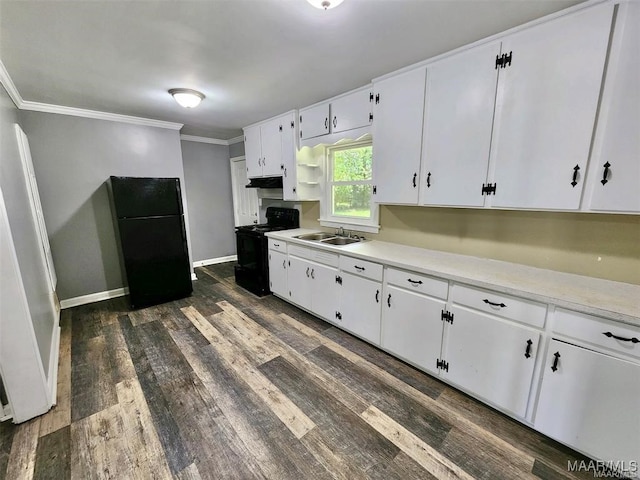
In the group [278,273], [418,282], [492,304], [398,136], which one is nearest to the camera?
[492,304]

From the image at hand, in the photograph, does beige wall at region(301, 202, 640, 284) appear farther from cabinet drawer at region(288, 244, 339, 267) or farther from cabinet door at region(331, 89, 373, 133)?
cabinet door at region(331, 89, 373, 133)

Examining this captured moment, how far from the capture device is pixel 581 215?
5.57ft

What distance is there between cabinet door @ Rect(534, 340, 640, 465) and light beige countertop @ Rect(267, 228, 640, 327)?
251 millimetres

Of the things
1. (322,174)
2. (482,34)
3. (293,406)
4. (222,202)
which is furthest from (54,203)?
(482,34)

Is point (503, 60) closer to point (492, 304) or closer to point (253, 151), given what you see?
point (492, 304)

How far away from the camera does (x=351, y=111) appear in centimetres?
268

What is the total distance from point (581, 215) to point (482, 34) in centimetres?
136

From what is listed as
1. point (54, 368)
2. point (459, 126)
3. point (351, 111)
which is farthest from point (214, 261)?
point (459, 126)

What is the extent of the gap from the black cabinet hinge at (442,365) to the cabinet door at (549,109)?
4.01ft

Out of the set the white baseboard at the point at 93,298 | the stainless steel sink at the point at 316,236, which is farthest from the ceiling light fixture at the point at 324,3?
the white baseboard at the point at 93,298

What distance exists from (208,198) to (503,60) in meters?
4.67

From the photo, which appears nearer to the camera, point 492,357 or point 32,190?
point 492,357

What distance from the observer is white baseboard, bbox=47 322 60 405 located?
6.21 ft

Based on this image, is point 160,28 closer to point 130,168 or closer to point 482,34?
point 482,34
